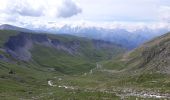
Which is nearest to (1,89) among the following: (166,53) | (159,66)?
(159,66)

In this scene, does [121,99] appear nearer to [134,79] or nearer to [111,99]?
[111,99]

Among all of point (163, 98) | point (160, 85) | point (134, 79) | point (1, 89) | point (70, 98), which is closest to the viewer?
point (163, 98)

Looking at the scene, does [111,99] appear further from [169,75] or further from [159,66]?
[159,66]

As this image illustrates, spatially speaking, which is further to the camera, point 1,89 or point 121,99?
point 1,89

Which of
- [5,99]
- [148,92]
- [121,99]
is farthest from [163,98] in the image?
[5,99]

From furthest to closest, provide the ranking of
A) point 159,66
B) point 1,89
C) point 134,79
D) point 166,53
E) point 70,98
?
point 166,53, point 159,66, point 134,79, point 1,89, point 70,98

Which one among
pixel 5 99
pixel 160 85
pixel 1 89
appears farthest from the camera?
pixel 1 89

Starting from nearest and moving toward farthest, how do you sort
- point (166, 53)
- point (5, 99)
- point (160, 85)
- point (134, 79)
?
point (5, 99), point (160, 85), point (134, 79), point (166, 53)

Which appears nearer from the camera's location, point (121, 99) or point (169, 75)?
point (121, 99)

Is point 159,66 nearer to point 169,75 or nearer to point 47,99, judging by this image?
Answer: point 169,75
